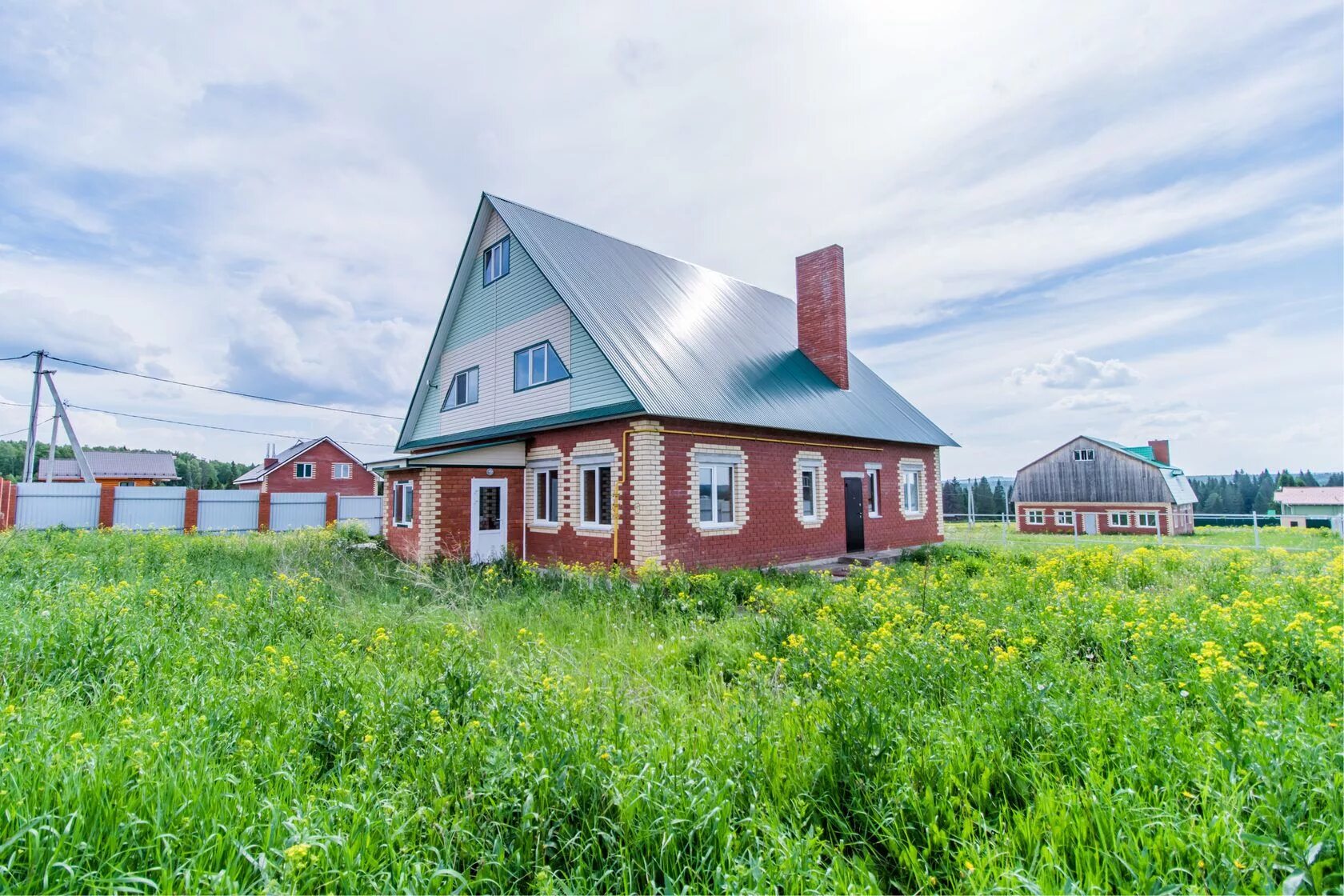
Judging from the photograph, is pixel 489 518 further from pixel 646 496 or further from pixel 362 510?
pixel 362 510

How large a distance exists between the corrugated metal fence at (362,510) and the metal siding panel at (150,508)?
597cm

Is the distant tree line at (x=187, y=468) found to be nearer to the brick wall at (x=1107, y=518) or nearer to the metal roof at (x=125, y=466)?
the metal roof at (x=125, y=466)

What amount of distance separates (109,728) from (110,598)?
11.6ft

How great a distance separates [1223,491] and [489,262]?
96.7 meters

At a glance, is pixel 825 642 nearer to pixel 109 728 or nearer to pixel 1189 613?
pixel 1189 613

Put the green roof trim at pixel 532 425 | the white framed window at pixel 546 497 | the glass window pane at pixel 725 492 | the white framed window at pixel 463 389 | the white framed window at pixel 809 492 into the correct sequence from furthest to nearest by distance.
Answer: the white framed window at pixel 463 389, the white framed window at pixel 809 492, the white framed window at pixel 546 497, the glass window pane at pixel 725 492, the green roof trim at pixel 532 425

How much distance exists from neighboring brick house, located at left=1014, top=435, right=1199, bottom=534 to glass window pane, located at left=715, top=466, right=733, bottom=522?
37350 millimetres

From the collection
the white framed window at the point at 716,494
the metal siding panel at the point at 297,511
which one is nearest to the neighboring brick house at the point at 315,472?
the metal siding panel at the point at 297,511

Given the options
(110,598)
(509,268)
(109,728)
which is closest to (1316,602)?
(109,728)

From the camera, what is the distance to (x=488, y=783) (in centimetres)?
302

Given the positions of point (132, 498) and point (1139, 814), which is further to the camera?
point (132, 498)

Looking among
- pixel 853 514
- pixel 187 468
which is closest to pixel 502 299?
pixel 853 514

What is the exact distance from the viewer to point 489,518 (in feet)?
47.5

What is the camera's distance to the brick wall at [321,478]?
39.0 metres
